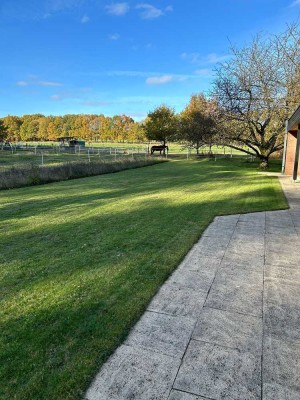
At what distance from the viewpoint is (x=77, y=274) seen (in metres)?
3.50

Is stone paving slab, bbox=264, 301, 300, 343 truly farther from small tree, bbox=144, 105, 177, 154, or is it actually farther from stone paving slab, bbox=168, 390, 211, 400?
small tree, bbox=144, 105, 177, 154

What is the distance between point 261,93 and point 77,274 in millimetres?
17930

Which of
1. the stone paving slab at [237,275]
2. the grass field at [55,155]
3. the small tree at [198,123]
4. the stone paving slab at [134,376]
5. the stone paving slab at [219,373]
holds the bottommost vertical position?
the stone paving slab at [219,373]

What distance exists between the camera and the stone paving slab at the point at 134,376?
183 centimetres

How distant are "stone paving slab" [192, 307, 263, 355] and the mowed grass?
618 mm

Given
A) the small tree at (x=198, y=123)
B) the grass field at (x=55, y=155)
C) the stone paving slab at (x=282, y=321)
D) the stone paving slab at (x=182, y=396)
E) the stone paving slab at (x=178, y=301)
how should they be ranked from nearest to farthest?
the stone paving slab at (x=182, y=396) < the stone paving slab at (x=282, y=321) < the stone paving slab at (x=178, y=301) < the small tree at (x=198, y=123) < the grass field at (x=55, y=155)

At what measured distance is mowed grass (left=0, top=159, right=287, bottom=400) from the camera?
6.72ft

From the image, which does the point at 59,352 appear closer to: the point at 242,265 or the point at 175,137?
the point at 242,265

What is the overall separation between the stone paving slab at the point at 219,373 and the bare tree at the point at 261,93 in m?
17.5

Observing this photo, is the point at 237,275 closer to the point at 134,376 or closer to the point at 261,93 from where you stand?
the point at 134,376

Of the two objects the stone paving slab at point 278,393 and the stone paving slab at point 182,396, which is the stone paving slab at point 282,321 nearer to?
the stone paving slab at point 278,393

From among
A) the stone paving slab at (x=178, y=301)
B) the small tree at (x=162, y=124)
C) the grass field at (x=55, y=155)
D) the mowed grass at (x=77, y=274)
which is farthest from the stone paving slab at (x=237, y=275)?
the small tree at (x=162, y=124)

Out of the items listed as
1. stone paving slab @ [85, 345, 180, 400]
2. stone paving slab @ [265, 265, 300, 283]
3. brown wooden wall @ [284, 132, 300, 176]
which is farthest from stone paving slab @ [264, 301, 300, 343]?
brown wooden wall @ [284, 132, 300, 176]

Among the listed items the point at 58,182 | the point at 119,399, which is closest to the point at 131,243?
the point at 119,399
